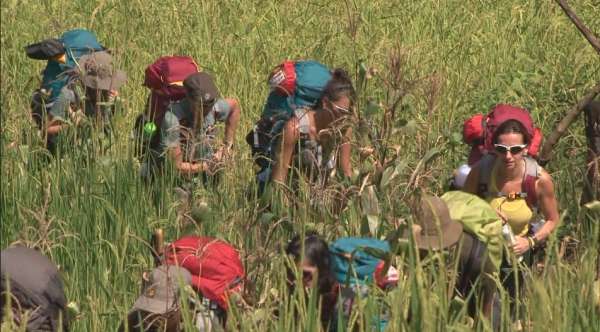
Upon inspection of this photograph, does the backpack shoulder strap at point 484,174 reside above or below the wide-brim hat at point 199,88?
below

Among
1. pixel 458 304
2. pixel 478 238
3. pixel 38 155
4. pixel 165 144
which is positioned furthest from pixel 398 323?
pixel 38 155

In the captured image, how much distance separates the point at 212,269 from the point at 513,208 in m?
1.54

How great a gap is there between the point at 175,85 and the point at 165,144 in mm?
451

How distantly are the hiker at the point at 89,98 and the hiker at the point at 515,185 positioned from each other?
163 centimetres

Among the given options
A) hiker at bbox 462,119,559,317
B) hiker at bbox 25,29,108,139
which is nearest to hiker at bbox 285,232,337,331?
hiker at bbox 462,119,559,317

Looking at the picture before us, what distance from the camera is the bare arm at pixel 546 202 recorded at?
4.93m

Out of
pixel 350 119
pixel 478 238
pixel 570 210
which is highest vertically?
pixel 350 119

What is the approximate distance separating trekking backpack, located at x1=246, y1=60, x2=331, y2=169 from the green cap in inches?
17.4

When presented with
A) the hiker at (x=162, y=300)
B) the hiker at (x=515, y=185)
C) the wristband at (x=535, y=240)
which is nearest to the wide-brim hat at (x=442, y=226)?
the hiker at (x=515, y=185)

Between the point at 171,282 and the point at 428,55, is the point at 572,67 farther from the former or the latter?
the point at 171,282

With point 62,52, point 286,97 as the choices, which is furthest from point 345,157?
point 62,52

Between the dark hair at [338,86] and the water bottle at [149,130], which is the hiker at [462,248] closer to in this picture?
the dark hair at [338,86]

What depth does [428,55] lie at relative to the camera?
7895 millimetres

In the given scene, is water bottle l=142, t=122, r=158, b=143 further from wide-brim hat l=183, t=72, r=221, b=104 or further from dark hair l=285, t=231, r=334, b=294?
dark hair l=285, t=231, r=334, b=294
